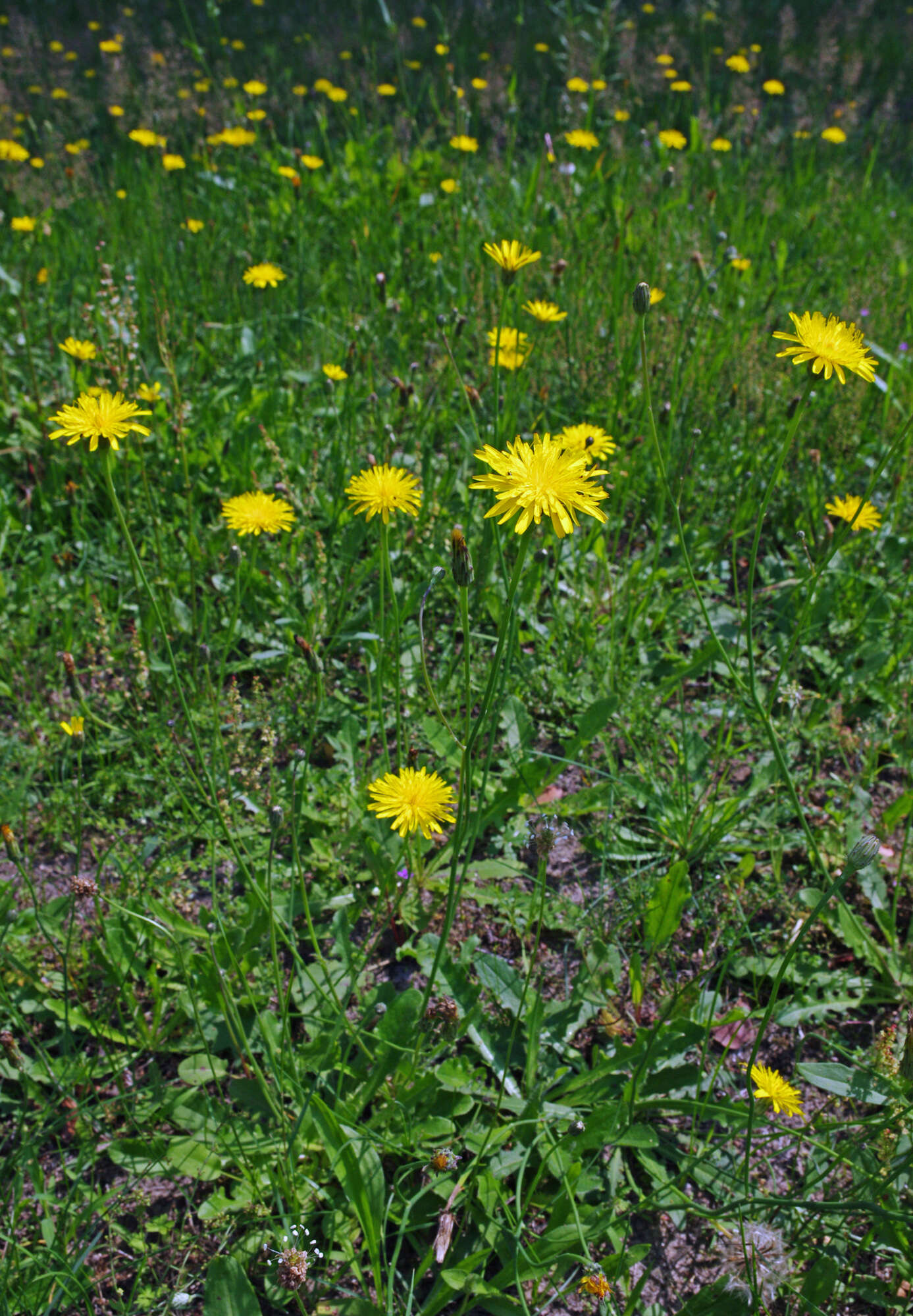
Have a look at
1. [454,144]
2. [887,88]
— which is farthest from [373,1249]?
[887,88]

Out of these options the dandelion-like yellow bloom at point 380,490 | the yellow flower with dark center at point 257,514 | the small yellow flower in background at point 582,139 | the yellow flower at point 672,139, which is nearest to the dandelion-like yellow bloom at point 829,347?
the dandelion-like yellow bloom at point 380,490

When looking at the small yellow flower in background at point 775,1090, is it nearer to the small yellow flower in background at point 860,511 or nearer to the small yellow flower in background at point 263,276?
the small yellow flower in background at point 860,511

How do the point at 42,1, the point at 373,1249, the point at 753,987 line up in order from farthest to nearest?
the point at 42,1 < the point at 753,987 < the point at 373,1249

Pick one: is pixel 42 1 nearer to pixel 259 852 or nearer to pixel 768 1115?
pixel 259 852

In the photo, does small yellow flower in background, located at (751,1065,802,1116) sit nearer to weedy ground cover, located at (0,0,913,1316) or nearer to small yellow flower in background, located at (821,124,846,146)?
weedy ground cover, located at (0,0,913,1316)

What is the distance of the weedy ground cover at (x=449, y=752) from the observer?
51.3 inches

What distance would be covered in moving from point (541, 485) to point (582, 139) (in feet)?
11.1

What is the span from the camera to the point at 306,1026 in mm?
1509

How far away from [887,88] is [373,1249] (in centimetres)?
709

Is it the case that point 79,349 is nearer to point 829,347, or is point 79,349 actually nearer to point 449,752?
point 449,752

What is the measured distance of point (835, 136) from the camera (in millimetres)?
4586

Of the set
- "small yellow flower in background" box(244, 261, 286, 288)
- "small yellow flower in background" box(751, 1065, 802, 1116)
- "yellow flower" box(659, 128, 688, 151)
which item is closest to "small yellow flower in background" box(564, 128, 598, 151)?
"yellow flower" box(659, 128, 688, 151)

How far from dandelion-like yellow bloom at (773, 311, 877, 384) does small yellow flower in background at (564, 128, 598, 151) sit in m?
2.95

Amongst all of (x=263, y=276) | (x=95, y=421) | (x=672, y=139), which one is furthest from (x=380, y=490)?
(x=672, y=139)
